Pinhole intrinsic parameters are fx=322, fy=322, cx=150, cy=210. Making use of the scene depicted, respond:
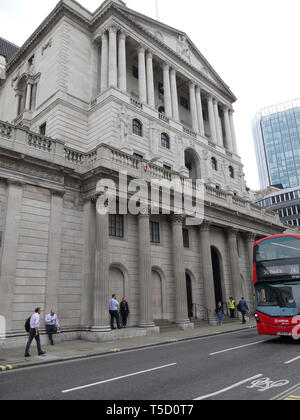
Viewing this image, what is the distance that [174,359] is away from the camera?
37.6 feet

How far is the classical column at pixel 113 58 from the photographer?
87.4 feet

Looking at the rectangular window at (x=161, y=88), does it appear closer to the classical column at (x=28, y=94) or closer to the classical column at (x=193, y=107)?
the classical column at (x=193, y=107)

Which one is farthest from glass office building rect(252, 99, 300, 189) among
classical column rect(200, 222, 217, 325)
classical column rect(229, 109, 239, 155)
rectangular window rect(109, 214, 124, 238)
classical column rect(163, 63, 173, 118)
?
rectangular window rect(109, 214, 124, 238)

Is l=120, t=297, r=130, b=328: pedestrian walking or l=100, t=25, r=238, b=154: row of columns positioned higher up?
l=100, t=25, r=238, b=154: row of columns

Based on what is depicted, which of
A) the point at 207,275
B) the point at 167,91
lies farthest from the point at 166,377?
the point at 167,91

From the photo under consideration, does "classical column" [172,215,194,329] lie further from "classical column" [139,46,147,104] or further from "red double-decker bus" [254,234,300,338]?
"classical column" [139,46,147,104]

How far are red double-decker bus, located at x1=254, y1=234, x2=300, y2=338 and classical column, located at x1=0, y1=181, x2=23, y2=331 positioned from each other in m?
12.1

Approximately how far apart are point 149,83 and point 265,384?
27.9m

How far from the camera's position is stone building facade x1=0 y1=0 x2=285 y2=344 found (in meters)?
17.6

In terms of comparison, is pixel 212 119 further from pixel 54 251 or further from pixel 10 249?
pixel 10 249

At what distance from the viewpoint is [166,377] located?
8.62 meters

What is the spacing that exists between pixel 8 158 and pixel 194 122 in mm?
22137

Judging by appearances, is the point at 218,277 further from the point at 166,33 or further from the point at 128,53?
the point at 166,33
